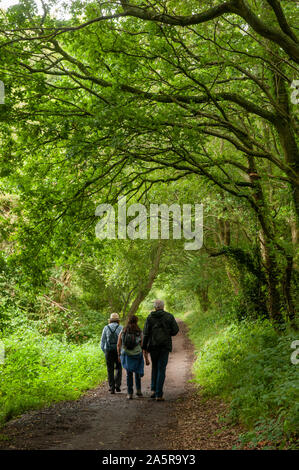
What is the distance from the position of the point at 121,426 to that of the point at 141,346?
8.61 ft

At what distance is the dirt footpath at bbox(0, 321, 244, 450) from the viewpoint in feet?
19.2

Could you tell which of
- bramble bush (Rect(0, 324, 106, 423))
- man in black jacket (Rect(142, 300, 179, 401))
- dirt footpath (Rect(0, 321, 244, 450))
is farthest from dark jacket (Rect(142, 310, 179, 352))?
bramble bush (Rect(0, 324, 106, 423))

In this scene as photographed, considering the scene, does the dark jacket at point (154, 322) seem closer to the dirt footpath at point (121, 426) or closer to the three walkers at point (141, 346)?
the three walkers at point (141, 346)

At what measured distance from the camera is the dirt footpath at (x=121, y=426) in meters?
5.85

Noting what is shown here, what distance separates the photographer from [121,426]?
6.90 m

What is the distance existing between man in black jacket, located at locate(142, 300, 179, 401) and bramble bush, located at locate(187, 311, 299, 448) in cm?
114

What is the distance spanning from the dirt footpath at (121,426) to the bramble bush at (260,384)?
0.43 metres

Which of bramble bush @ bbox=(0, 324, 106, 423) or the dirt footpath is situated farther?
bramble bush @ bbox=(0, 324, 106, 423)

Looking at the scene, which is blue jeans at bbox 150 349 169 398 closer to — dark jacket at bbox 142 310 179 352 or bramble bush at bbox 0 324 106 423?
dark jacket at bbox 142 310 179 352

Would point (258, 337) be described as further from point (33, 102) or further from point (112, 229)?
point (33, 102)

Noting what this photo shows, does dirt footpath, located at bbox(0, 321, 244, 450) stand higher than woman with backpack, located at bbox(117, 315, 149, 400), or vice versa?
woman with backpack, located at bbox(117, 315, 149, 400)

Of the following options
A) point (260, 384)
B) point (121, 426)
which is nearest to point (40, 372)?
point (121, 426)
